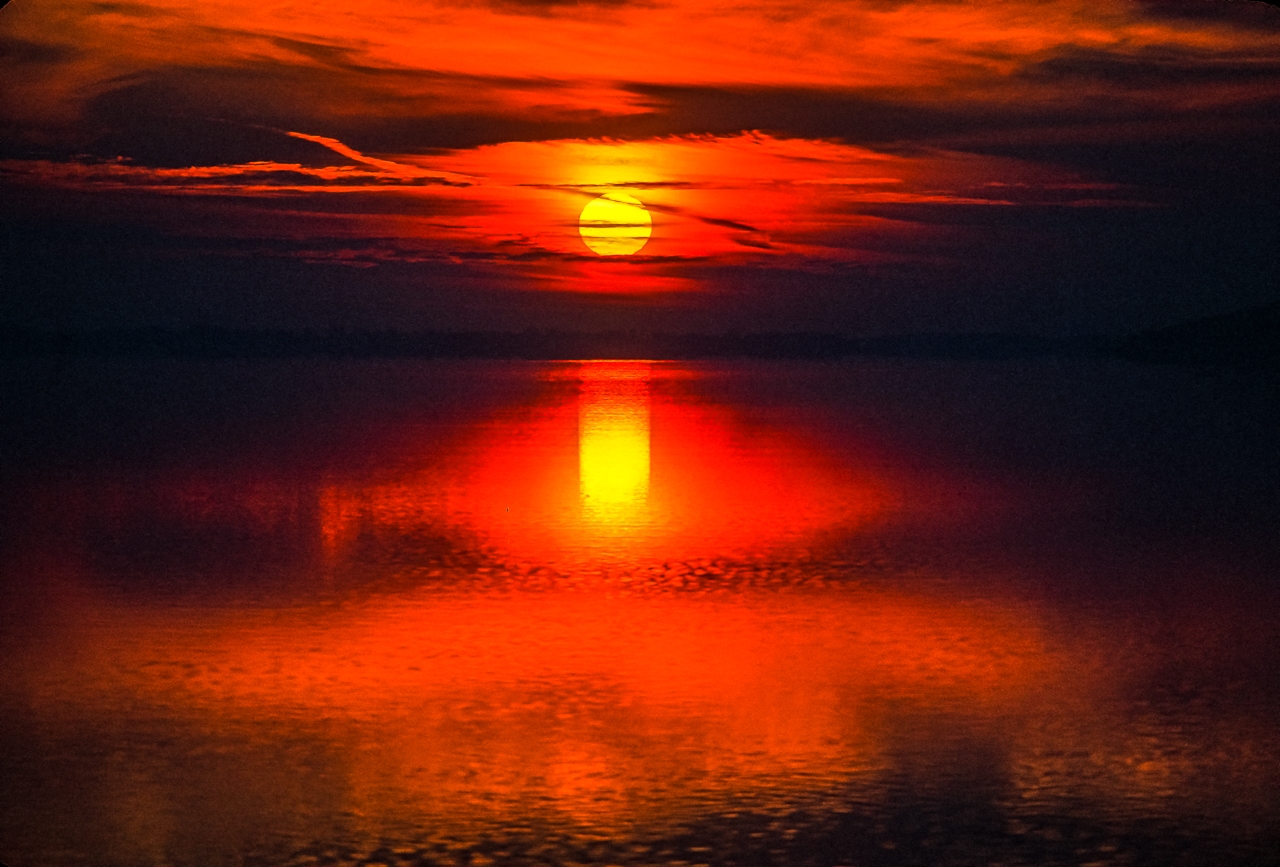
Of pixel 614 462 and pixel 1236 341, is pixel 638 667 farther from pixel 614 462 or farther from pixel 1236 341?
pixel 1236 341

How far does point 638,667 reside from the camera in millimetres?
13695

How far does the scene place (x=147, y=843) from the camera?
9.15 m

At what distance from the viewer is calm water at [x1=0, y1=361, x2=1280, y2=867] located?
31.1 ft

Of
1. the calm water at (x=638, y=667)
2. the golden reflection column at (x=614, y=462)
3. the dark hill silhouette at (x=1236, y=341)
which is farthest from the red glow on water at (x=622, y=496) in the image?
the dark hill silhouette at (x=1236, y=341)

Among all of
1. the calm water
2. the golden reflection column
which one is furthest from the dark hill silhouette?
the calm water

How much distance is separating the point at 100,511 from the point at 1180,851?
762 inches

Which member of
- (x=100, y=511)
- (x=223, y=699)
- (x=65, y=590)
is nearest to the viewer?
(x=223, y=699)

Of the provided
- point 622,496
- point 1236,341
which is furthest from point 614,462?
point 1236,341

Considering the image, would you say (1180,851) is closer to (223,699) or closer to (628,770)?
(628,770)

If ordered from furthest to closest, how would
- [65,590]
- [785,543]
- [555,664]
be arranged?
[785,543]
[65,590]
[555,664]

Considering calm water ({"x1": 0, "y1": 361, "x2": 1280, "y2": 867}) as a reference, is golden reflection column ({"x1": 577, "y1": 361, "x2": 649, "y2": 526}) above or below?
below

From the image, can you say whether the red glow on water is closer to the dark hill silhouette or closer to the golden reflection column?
the golden reflection column

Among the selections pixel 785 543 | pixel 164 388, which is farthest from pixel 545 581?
pixel 164 388

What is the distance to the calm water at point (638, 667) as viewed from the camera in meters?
9.48
